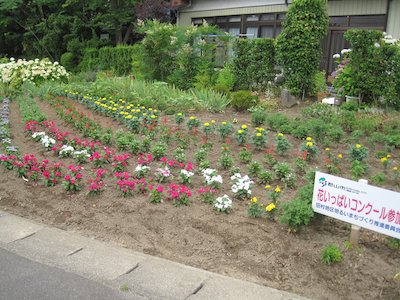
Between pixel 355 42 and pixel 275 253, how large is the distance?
664 cm

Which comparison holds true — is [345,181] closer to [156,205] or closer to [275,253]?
[275,253]

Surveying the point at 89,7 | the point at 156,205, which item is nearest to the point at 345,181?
the point at 156,205

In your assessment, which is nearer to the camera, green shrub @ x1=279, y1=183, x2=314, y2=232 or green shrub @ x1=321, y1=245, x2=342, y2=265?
green shrub @ x1=321, y1=245, x2=342, y2=265

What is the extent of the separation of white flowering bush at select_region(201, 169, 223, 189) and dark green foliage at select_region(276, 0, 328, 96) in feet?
19.1

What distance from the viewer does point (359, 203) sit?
11.9 feet

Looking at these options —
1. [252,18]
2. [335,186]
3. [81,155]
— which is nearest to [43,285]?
[335,186]

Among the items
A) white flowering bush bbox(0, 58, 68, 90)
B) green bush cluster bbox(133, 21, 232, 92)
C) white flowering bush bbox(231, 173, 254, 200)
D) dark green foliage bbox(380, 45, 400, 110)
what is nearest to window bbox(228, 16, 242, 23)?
green bush cluster bbox(133, 21, 232, 92)

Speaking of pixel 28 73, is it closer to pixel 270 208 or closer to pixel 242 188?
pixel 242 188

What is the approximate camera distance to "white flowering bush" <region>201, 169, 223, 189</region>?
5.33 meters

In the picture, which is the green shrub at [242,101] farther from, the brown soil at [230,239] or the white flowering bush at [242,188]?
the white flowering bush at [242,188]

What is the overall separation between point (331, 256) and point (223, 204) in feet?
4.48

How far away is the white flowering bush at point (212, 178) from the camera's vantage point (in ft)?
17.5

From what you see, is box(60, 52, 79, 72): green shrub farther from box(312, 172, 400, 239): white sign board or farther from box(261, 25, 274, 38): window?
box(312, 172, 400, 239): white sign board

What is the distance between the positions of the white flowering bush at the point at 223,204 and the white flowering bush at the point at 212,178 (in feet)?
1.65
